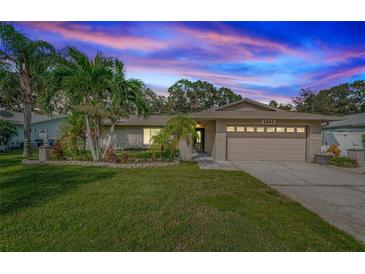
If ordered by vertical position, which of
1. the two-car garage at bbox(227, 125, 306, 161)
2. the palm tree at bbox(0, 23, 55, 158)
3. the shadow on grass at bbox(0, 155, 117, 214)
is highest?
the palm tree at bbox(0, 23, 55, 158)

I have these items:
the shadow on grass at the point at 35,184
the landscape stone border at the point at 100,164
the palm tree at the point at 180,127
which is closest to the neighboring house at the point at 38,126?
the landscape stone border at the point at 100,164

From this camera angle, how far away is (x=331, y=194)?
5.32 meters

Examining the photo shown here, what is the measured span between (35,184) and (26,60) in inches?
401

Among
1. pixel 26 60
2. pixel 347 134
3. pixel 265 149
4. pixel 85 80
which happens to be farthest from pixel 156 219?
pixel 347 134

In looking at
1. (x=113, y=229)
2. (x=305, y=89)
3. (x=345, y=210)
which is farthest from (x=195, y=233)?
(x=305, y=89)

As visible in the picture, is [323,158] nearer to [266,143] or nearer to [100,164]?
[266,143]

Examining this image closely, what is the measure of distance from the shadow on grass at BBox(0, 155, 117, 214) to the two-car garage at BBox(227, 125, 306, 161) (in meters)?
7.21

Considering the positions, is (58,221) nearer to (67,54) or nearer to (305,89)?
(67,54)

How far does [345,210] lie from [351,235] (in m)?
1.36

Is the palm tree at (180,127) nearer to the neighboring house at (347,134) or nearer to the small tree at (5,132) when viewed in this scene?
the neighboring house at (347,134)

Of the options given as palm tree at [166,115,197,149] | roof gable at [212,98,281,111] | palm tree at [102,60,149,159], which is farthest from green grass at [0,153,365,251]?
roof gable at [212,98,281,111]

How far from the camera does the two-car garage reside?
1125 centimetres

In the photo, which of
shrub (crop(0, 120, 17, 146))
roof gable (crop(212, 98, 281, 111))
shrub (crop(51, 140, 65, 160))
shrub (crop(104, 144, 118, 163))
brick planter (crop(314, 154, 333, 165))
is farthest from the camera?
roof gable (crop(212, 98, 281, 111))

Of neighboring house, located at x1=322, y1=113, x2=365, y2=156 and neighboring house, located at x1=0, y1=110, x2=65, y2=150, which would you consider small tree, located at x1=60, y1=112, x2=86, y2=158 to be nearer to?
neighboring house, located at x1=0, y1=110, x2=65, y2=150
